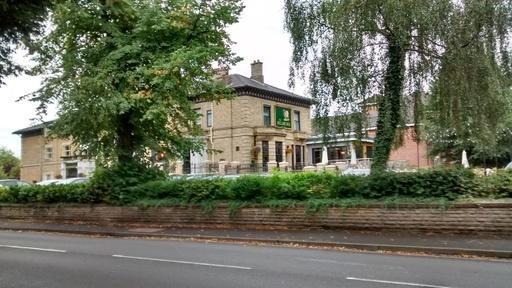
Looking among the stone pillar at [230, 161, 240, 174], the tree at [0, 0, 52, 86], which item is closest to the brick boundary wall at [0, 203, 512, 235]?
the tree at [0, 0, 52, 86]

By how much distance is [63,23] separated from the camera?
1956cm

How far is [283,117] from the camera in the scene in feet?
180

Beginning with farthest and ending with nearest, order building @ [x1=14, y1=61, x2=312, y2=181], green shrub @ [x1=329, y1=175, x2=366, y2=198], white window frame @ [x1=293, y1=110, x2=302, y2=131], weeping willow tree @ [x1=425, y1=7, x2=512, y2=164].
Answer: white window frame @ [x1=293, y1=110, x2=302, y2=131] < building @ [x1=14, y1=61, x2=312, y2=181] < green shrub @ [x1=329, y1=175, x2=366, y2=198] < weeping willow tree @ [x1=425, y1=7, x2=512, y2=164]

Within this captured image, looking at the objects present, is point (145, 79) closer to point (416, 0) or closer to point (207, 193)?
point (207, 193)

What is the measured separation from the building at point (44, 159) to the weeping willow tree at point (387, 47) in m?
50.8

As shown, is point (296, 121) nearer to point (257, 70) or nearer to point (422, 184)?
point (257, 70)

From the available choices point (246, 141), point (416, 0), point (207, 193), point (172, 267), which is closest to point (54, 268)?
point (172, 267)

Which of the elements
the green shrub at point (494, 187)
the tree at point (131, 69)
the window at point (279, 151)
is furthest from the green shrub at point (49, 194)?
the window at point (279, 151)

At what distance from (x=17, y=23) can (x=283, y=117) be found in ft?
157

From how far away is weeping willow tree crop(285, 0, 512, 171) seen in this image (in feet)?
46.9

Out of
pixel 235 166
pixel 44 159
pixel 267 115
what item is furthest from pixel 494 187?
pixel 44 159

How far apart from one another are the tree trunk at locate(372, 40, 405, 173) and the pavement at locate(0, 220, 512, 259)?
2766 mm

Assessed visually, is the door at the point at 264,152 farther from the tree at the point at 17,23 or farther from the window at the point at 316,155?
the tree at the point at 17,23

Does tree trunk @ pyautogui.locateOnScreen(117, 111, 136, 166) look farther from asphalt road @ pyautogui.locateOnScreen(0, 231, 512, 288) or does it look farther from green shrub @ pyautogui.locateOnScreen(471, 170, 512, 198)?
green shrub @ pyautogui.locateOnScreen(471, 170, 512, 198)
